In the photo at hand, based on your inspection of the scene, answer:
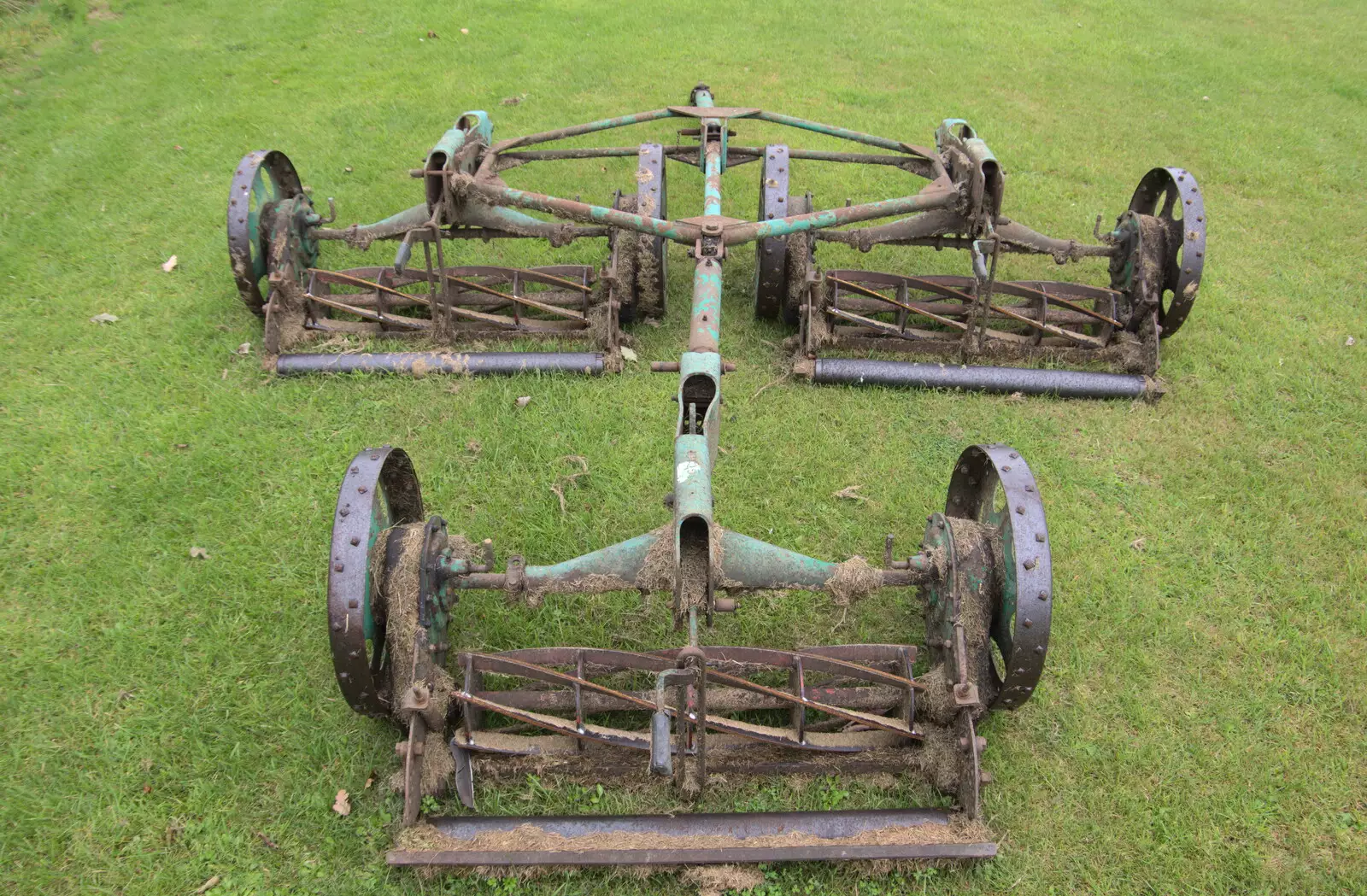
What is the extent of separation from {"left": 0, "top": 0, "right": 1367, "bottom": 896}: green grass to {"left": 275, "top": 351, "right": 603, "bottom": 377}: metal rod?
0.44 ft

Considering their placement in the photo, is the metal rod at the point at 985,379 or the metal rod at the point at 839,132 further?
the metal rod at the point at 839,132

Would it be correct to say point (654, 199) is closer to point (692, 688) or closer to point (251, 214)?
point (251, 214)

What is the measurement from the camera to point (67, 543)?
15.7ft

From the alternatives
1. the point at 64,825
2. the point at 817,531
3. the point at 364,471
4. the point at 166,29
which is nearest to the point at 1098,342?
the point at 817,531

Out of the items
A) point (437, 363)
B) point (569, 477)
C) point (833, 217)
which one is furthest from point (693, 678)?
point (437, 363)

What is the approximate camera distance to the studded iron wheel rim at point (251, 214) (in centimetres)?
579

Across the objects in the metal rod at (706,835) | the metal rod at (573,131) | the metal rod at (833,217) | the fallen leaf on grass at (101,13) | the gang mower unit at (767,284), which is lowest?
the metal rod at (706,835)

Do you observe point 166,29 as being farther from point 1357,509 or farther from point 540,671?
point 1357,509

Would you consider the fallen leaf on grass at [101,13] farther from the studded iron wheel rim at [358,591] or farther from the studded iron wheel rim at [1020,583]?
the studded iron wheel rim at [1020,583]

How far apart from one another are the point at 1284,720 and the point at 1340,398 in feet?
10.0

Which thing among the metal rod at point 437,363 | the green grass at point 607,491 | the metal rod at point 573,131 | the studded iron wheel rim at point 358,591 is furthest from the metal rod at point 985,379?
the studded iron wheel rim at point 358,591

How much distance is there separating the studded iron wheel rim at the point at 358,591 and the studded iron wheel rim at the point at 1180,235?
5.09m

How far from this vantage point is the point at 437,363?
5824mm

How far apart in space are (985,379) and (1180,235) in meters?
1.70
